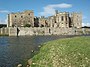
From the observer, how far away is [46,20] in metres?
167

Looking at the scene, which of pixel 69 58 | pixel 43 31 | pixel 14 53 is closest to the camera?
pixel 69 58

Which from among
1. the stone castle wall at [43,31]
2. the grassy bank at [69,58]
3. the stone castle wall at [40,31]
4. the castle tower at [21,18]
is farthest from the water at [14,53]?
the castle tower at [21,18]

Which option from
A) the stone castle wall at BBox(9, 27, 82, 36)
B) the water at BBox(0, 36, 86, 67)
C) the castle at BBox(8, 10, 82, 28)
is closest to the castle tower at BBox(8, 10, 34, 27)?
the castle at BBox(8, 10, 82, 28)

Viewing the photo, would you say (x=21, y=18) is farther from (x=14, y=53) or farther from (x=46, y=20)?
(x=14, y=53)

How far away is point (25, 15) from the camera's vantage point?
149 meters

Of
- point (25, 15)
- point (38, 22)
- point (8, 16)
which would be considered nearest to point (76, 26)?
point (38, 22)

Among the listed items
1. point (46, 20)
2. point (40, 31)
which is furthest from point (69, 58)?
point (46, 20)

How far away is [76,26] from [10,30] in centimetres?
5286

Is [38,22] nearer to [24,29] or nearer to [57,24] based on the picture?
[57,24]

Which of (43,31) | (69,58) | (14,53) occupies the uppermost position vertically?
(43,31)

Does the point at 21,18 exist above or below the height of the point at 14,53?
above

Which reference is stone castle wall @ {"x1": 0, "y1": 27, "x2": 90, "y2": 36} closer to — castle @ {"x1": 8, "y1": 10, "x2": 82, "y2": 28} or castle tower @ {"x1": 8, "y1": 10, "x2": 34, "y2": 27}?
castle @ {"x1": 8, "y1": 10, "x2": 82, "y2": 28}

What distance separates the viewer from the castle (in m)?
148

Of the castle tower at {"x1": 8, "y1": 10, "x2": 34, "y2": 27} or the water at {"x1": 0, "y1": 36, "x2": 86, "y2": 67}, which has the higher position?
the castle tower at {"x1": 8, "y1": 10, "x2": 34, "y2": 27}
